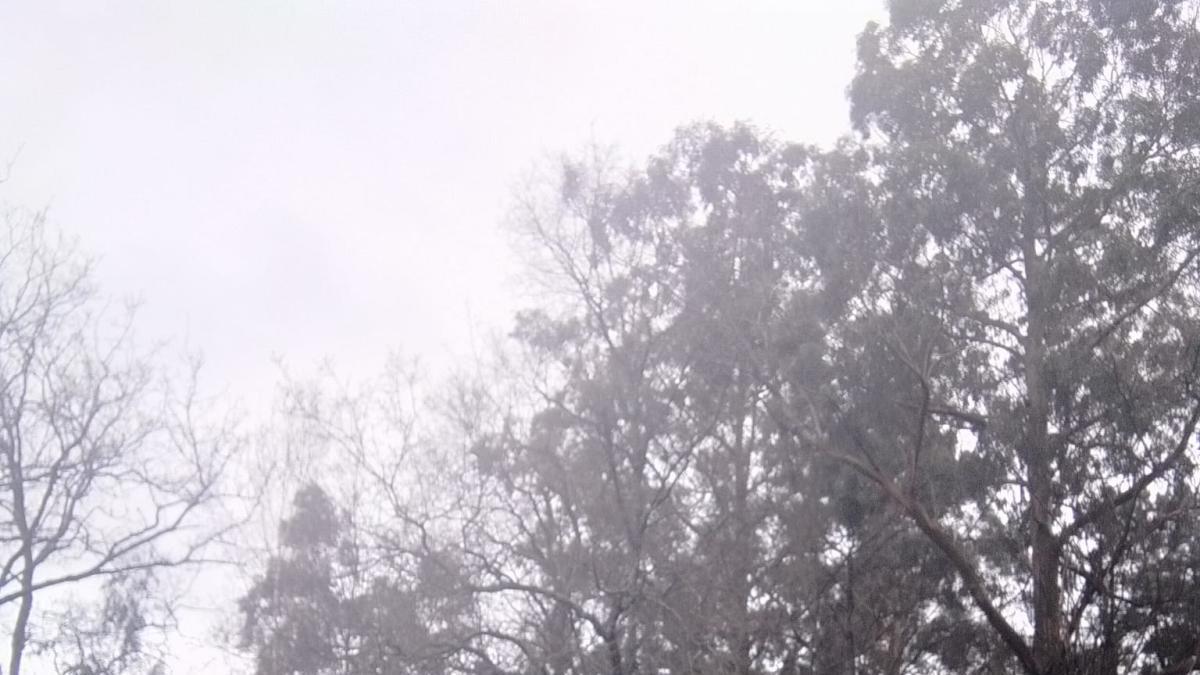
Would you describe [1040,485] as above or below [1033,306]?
below

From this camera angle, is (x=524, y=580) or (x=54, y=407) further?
(x=524, y=580)

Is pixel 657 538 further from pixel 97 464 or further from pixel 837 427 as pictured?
pixel 97 464

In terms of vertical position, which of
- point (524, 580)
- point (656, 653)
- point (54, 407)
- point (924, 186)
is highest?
point (924, 186)

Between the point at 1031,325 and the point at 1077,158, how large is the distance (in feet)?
7.77

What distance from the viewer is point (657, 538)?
65.8 feet

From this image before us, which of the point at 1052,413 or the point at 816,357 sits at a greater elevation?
the point at 816,357

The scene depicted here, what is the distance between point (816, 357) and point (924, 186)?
2.60m

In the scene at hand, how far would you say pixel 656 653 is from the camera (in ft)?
61.9

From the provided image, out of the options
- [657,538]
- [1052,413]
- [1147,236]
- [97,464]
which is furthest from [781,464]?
[97,464]

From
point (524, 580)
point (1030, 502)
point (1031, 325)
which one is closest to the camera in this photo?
point (1030, 502)

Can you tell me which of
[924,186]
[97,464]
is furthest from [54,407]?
[924,186]

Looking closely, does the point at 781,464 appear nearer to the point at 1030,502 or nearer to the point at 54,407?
the point at 1030,502

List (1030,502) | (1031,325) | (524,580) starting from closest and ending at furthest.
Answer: (1030,502)
(1031,325)
(524,580)

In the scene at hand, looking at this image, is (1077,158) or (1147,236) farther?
(1077,158)
